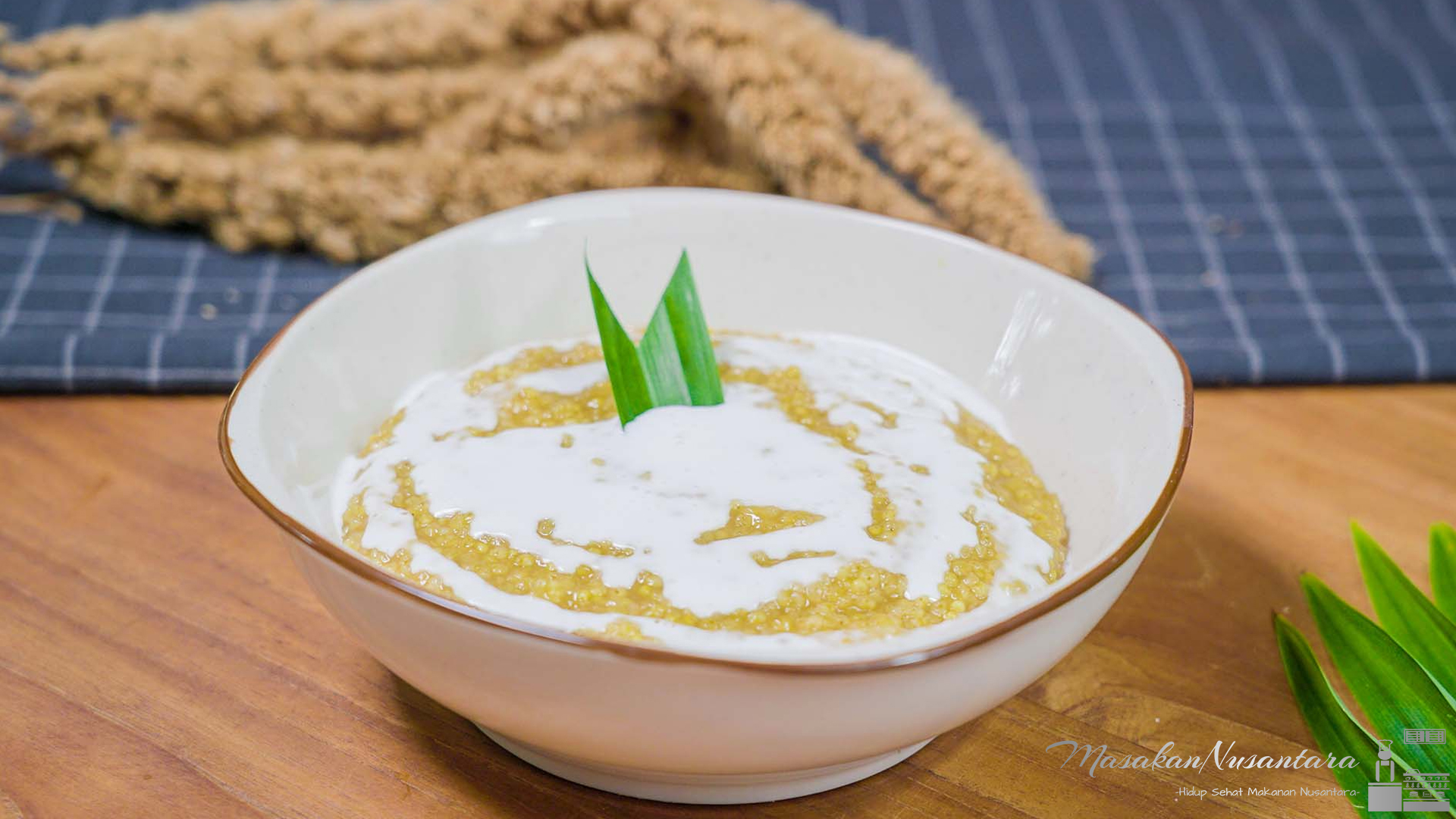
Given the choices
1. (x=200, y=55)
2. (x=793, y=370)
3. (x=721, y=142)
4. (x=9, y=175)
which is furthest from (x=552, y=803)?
(x=9, y=175)

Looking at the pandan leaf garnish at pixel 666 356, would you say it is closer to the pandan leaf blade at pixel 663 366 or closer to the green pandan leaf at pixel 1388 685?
the pandan leaf blade at pixel 663 366

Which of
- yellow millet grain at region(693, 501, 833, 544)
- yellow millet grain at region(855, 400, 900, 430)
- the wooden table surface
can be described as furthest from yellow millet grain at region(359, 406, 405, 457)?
yellow millet grain at region(855, 400, 900, 430)

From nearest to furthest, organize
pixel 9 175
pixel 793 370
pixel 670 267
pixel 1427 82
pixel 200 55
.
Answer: pixel 793 370, pixel 670 267, pixel 200 55, pixel 9 175, pixel 1427 82

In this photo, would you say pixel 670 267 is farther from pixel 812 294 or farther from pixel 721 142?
pixel 721 142

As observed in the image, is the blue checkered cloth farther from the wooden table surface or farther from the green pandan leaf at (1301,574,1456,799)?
the green pandan leaf at (1301,574,1456,799)

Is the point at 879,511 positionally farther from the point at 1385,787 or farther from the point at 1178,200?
the point at 1178,200

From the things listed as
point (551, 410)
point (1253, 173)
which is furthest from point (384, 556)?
point (1253, 173)

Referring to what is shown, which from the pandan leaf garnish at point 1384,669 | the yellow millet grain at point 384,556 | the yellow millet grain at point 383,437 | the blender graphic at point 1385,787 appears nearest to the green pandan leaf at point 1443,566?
the pandan leaf garnish at point 1384,669
